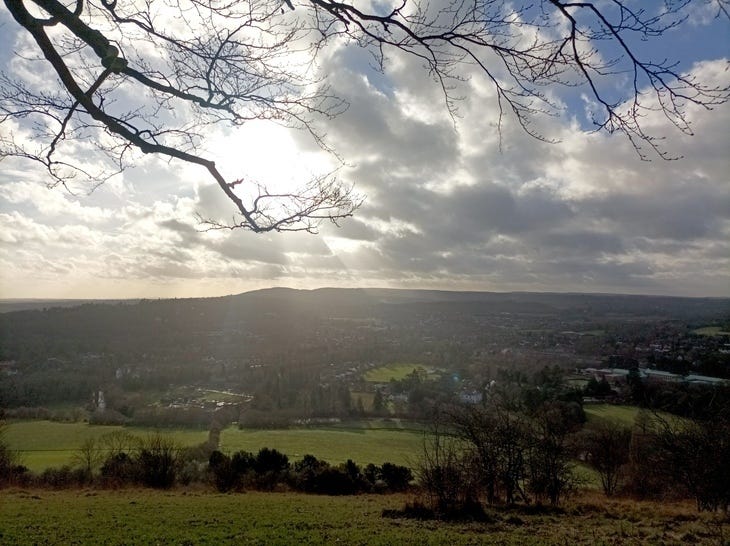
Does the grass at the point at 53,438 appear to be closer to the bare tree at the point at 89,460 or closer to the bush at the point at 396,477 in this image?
the bare tree at the point at 89,460

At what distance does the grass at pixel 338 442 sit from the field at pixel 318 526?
16.0 metres

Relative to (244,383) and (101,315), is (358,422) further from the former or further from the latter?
(101,315)

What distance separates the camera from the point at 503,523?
11.4 metres

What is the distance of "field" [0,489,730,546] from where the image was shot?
9.24 meters

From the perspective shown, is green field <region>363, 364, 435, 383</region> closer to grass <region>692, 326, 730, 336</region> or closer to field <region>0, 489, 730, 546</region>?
grass <region>692, 326, 730, 336</region>

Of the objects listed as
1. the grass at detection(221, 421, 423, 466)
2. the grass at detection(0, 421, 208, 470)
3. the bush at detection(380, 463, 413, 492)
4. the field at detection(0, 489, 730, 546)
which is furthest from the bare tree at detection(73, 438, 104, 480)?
the bush at detection(380, 463, 413, 492)

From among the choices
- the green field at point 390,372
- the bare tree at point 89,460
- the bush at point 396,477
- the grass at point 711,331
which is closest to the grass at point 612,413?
the bush at point 396,477

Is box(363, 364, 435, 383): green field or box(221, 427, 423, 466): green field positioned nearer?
box(221, 427, 423, 466): green field

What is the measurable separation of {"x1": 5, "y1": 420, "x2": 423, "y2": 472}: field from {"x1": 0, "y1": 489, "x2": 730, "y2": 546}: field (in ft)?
55.8

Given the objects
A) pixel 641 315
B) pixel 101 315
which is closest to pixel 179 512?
pixel 101 315

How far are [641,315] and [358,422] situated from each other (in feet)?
271

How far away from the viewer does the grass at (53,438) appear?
30756 mm

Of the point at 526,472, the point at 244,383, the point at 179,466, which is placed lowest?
the point at 244,383

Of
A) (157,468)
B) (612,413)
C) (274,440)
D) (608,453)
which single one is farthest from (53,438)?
(612,413)
